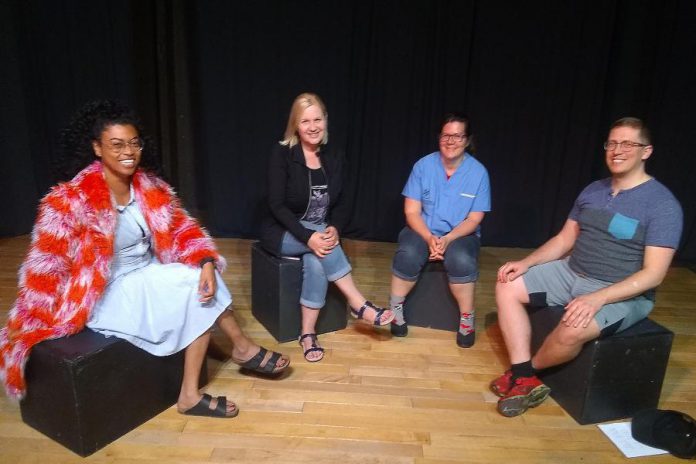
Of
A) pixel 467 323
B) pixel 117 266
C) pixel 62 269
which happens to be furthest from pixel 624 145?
pixel 62 269

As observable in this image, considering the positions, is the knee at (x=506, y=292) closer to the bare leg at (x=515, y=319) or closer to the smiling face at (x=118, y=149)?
the bare leg at (x=515, y=319)

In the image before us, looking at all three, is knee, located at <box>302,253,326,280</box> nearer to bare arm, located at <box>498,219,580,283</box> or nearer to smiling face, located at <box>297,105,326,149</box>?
smiling face, located at <box>297,105,326,149</box>

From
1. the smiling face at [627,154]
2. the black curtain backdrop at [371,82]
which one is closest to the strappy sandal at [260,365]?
the smiling face at [627,154]

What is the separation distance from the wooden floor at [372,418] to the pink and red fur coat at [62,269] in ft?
1.23

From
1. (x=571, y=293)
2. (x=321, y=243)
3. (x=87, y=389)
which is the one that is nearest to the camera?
(x=87, y=389)

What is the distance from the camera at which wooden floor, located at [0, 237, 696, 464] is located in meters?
1.90

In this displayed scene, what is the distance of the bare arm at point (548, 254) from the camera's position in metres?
2.33

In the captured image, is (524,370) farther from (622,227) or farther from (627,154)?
(627,154)

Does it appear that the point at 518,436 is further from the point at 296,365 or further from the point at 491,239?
the point at 491,239

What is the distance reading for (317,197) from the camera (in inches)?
103

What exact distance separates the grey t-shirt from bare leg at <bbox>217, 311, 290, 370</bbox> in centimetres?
132

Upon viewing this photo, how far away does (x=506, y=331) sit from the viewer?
2289 mm

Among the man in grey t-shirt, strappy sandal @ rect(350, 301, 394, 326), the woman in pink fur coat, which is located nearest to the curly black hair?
the woman in pink fur coat

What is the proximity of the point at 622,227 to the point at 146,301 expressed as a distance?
5.81 ft
